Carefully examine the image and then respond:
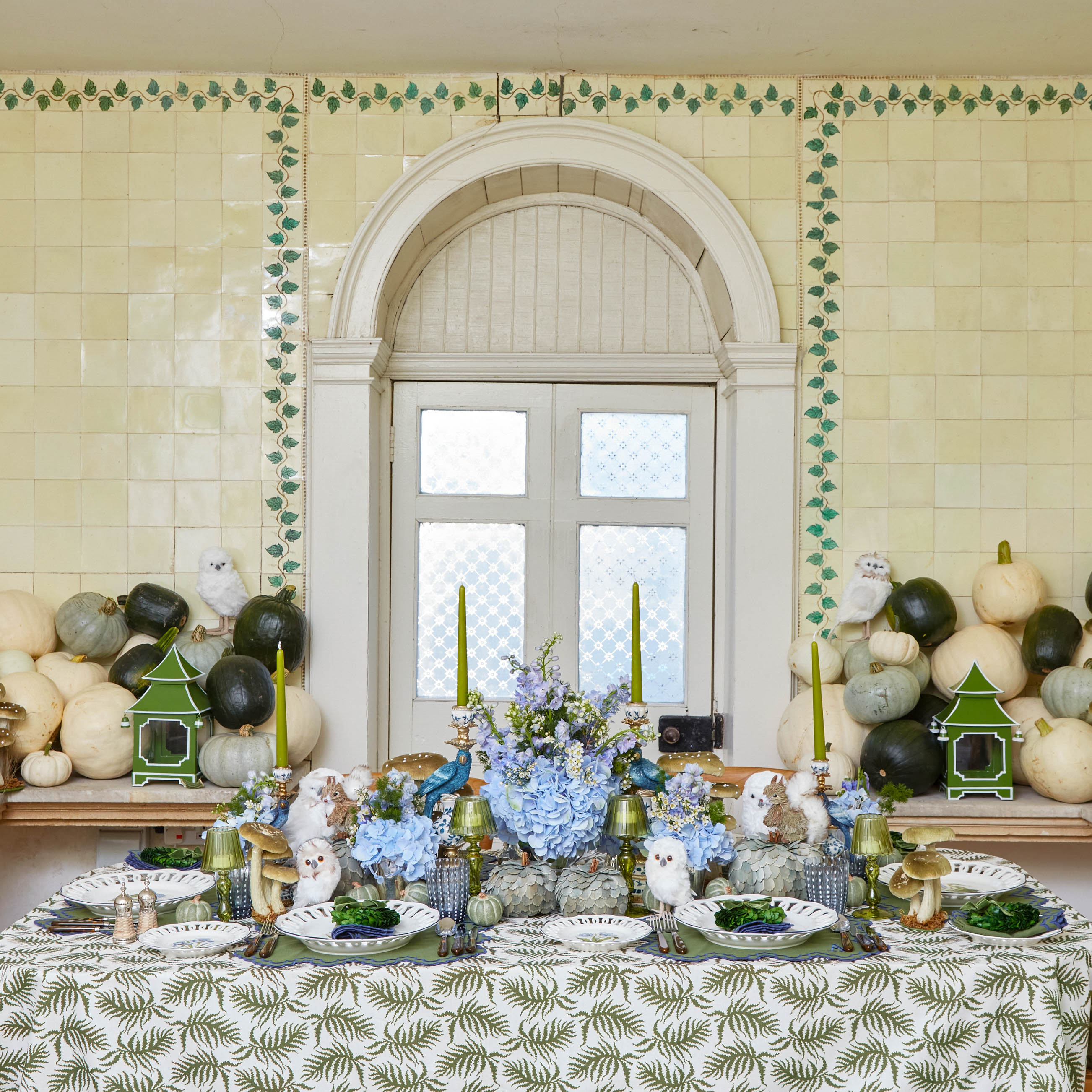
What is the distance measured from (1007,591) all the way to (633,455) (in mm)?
1502

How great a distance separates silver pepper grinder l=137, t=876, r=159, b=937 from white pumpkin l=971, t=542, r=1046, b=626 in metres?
3.00

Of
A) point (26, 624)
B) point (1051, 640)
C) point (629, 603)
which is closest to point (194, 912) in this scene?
point (26, 624)

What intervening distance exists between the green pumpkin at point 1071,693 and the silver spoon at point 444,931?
2.45 meters

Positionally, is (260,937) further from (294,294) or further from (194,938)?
(294,294)

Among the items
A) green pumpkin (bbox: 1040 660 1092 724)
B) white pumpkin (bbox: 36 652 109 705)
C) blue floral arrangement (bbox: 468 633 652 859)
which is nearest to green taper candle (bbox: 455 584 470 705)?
blue floral arrangement (bbox: 468 633 652 859)

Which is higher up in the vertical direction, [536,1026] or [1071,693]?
[1071,693]

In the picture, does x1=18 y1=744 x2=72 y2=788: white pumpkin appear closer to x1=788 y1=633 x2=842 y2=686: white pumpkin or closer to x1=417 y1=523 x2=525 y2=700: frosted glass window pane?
x1=417 y1=523 x2=525 y2=700: frosted glass window pane

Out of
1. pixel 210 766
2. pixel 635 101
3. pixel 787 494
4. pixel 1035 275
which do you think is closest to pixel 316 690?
pixel 210 766

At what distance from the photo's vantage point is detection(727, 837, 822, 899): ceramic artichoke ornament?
2.17m

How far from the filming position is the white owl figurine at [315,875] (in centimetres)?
209

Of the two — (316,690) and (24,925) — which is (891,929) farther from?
(316,690)

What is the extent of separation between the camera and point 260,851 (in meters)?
2.07

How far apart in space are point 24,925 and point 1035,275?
389 cm

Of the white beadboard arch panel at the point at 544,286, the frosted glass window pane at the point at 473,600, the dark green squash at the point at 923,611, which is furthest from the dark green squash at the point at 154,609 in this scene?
the dark green squash at the point at 923,611
